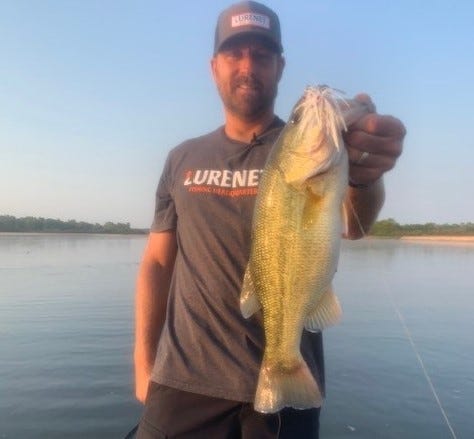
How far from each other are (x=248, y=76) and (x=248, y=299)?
4.42 ft

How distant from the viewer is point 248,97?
3199 mm

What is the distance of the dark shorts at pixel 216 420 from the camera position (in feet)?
9.16

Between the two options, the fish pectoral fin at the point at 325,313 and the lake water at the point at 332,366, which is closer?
the fish pectoral fin at the point at 325,313

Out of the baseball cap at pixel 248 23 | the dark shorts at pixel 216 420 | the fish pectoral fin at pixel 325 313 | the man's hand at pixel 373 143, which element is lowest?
the dark shorts at pixel 216 420

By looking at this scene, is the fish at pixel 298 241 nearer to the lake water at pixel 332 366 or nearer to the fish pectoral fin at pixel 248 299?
the fish pectoral fin at pixel 248 299

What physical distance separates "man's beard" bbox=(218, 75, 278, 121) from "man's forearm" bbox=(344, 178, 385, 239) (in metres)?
0.85

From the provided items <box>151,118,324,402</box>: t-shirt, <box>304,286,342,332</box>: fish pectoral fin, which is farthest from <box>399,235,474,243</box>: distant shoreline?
<box>304,286,342,332</box>: fish pectoral fin

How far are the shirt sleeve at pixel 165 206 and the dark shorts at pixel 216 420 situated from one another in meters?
1.05

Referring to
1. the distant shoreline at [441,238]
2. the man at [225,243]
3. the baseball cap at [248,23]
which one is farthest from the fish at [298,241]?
the distant shoreline at [441,238]

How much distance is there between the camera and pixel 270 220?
2.52 metres

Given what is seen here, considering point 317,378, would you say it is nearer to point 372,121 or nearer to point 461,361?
point 372,121

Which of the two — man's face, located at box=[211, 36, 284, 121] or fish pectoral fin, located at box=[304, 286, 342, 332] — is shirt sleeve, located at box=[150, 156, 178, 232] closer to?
man's face, located at box=[211, 36, 284, 121]

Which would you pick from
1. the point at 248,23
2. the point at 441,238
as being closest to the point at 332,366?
the point at 248,23

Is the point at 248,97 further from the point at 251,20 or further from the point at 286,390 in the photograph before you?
the point at 286,390
